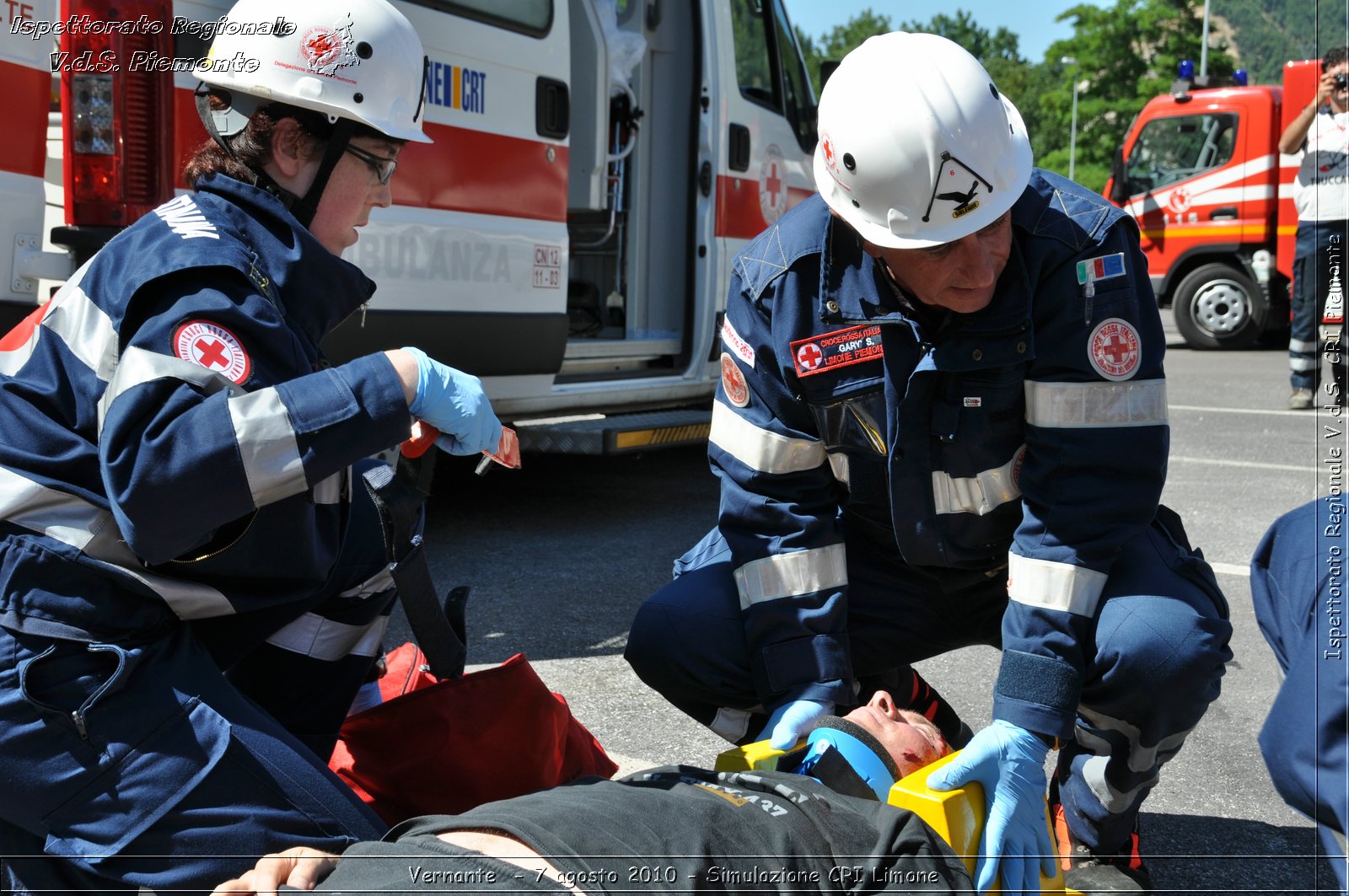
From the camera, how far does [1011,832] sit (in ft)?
6.45

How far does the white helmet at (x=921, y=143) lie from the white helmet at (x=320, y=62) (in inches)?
30.7

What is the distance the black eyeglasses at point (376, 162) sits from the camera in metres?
2.14

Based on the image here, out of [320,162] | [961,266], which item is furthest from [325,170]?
[961,266]

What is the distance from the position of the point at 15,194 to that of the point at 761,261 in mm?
1848

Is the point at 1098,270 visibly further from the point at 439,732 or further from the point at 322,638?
the point at 322,638

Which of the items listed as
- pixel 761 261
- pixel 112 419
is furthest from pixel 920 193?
pixel 112 419

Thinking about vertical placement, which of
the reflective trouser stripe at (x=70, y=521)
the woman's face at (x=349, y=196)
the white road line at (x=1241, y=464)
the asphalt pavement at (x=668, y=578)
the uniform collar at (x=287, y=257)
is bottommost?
the asphalt pavement at (x=668, y=578)

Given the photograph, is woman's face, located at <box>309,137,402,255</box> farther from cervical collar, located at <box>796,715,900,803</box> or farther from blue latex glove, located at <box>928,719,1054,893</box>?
blue latex glove, located at <box>928,719,1054,893</box>

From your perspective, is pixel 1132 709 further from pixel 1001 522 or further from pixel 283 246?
pixel 283 246

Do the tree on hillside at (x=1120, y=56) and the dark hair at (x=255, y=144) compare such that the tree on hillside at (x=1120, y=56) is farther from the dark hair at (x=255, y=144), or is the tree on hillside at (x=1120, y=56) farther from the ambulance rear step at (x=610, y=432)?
the dark hair at (x=255, y=144)

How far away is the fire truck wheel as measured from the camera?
13.0m

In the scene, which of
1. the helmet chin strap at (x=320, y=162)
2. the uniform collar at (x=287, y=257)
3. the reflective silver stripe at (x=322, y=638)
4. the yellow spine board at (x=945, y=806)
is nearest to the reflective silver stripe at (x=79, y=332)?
the uniform collar at (x=287, y=257)

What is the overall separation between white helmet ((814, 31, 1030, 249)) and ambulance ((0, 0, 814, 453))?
0.92 metres

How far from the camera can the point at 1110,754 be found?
7.45 ft
